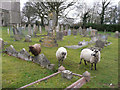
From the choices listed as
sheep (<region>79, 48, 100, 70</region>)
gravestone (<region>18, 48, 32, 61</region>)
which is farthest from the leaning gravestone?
sheep (<region>79, 48, 100, 70</region>)

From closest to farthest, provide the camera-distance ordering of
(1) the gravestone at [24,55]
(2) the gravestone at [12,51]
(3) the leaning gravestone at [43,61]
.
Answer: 1. (3) the leaning gravestone at [43,61]
2. (1) the gravestone at [24,55]
3. (2) the gravestone at [12,51]

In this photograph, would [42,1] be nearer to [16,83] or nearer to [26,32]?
[26,32]

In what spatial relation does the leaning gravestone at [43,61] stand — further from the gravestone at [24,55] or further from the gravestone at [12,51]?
the gravestone at [12,51]

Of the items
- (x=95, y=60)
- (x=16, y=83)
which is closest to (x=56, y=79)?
(x=16, y=83)

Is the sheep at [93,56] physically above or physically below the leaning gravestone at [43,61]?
above

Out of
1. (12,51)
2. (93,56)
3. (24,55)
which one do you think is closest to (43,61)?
(24,55)

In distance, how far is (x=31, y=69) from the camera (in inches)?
243

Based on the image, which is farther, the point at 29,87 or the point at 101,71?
the point at 101,71

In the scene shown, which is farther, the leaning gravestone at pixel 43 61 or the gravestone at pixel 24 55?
the gravestone at pixel 24 55

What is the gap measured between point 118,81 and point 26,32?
639 inches

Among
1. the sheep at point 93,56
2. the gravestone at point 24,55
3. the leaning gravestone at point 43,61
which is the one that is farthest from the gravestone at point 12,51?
the sheep at point 93,56

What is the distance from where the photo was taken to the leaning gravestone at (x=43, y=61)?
6232 mm

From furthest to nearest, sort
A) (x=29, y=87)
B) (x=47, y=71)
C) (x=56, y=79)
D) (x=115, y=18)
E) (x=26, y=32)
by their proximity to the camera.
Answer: (x=115, y=18)
(x=26, y=32)
(x=47, y=71)
(x=56, y=79)
(x=29, y=87)

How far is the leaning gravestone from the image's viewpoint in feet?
20.4
